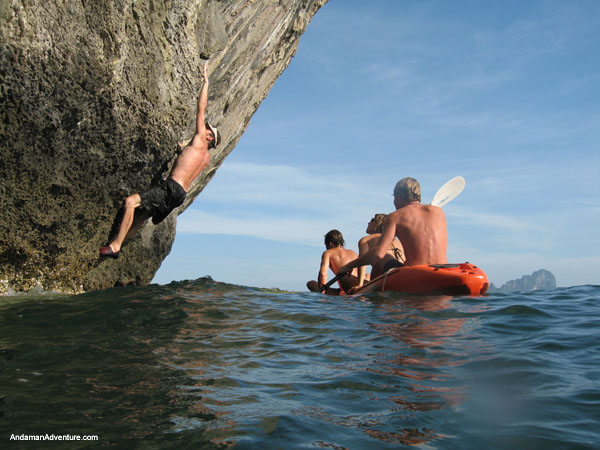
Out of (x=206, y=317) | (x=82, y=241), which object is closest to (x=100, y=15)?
(x=82, y=241)

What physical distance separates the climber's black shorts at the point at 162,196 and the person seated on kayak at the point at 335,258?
11.0 feet

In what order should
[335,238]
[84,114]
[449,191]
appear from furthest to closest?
[335,238]
[449,191]
[84,114]

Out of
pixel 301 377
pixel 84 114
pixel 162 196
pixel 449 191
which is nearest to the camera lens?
pixel 301 377

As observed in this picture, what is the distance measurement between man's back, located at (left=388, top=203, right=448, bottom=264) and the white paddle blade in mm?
1638

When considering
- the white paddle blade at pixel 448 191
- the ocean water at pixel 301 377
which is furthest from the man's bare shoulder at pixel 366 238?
the ocean water at pixel 301 377

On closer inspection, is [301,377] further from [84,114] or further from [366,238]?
[366,238]

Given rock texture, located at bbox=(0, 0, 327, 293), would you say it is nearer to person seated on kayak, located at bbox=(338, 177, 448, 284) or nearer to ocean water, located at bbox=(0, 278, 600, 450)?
ocean water, located at bbox=(0, 278, 600, 450)

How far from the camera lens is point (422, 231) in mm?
7176

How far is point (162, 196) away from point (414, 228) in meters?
3.93

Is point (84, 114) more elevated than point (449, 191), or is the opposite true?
point (84, 114)

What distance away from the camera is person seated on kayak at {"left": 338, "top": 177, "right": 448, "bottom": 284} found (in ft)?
23.4

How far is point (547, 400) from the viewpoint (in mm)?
2996

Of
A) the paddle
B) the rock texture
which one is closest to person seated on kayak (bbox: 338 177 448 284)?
the paddle

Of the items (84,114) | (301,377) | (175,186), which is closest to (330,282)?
(175,186)
